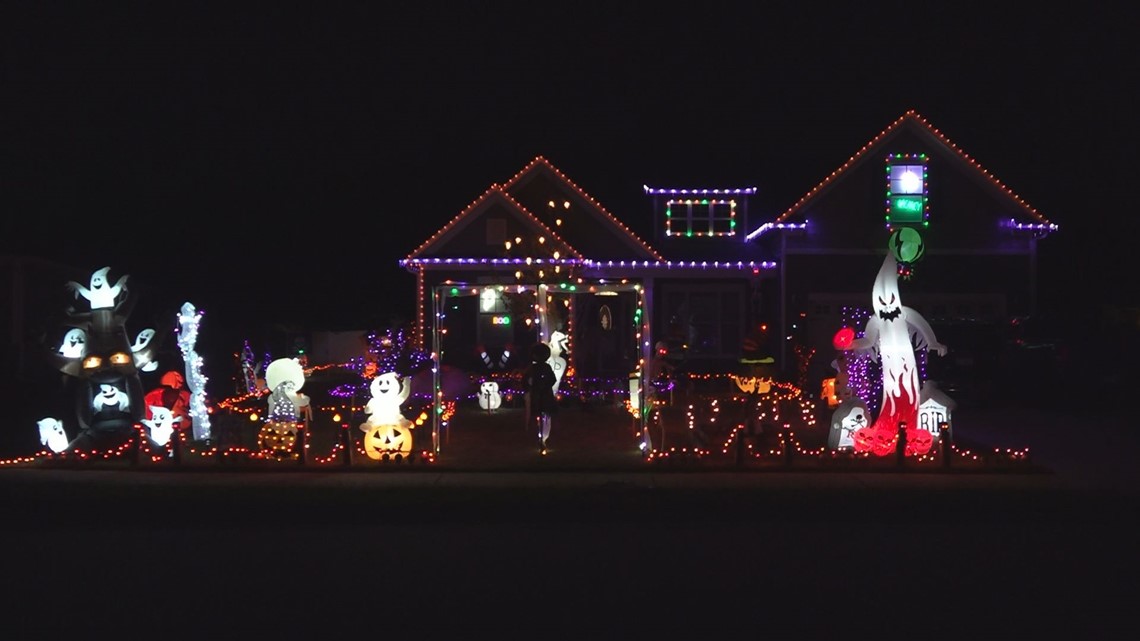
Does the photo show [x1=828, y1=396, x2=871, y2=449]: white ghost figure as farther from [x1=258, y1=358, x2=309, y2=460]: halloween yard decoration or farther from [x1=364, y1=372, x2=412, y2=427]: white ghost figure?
[x1=258, y1=358, x2=309, y2=460]: halloween yard decoration

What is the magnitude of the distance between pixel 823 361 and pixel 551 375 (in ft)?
40.5

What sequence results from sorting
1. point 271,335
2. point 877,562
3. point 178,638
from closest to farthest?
point 178,638 < point 877,562 < point 271,335

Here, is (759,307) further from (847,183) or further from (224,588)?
(224,588)

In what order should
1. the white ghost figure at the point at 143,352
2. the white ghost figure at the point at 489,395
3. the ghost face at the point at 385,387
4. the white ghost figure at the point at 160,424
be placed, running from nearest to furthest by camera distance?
1. the ghost face at the point at 385,387
2. the white ghost figure at the point at 160,424
3. the white ghost figure at the point at 143,352
4. the white ghost figure at the point at 489,395

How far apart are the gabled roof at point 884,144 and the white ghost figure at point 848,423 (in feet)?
35.0

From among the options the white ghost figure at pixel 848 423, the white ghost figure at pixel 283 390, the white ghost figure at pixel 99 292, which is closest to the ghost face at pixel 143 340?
the white ghost figure at pixel 99 292

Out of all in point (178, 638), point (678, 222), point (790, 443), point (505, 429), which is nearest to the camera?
point (178, 638)

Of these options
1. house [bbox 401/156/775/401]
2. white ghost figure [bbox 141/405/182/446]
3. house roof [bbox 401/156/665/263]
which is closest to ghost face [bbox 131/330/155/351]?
white ghost figure [bbox 141/405/182/446]

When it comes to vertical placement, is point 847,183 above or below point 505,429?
above

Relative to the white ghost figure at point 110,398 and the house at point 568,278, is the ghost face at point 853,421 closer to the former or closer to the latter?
the house at point 568,278

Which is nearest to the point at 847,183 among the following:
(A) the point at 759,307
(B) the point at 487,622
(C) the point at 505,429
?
(A) the point at 759,307

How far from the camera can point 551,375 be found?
44.8 feet

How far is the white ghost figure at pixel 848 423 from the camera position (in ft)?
43.9

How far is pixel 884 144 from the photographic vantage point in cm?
2386
